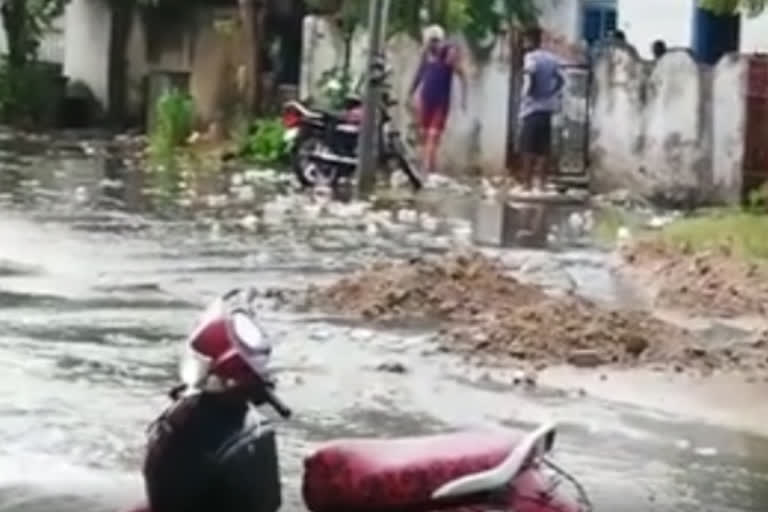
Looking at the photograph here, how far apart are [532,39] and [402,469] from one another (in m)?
22.1

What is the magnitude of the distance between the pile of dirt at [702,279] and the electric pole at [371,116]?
6850 mm

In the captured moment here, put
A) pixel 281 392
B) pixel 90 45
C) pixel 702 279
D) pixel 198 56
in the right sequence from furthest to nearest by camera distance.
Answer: pixel 90 45, pixel 198 56, pixel 702 279, pixel 281 392

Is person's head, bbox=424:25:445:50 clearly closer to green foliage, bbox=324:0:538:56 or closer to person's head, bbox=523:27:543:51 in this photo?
green foliage, bbox=324:0:538:56

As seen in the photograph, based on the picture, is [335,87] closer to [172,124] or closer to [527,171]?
[172,124]

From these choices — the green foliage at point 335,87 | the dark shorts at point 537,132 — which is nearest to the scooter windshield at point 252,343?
the dark shorts at point 537,132

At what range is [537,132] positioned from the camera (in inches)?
1003

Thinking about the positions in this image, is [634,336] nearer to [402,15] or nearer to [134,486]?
[134,486]

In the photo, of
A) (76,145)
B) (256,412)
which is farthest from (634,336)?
(76,145)

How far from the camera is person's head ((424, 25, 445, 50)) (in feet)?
88.9

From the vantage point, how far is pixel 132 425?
10289mm

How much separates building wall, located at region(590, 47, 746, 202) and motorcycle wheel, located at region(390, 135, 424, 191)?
2043mm

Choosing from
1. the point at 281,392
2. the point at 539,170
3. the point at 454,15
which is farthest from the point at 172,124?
the point at 281,392

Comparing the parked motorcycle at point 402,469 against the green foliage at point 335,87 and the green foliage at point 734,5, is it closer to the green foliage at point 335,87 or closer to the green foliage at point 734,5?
the green foliage at point 734,5

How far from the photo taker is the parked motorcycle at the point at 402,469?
554 cm
